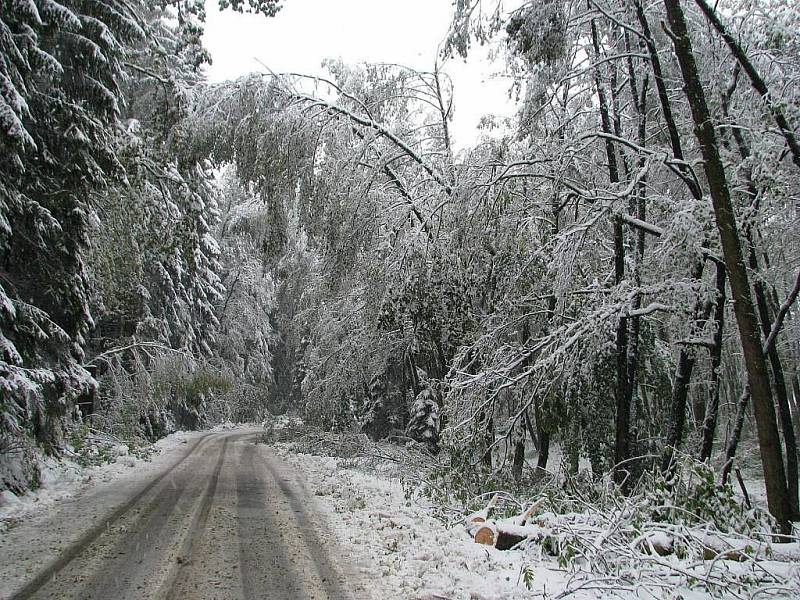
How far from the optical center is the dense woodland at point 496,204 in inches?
273

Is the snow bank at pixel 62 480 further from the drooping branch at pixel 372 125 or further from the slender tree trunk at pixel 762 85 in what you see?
the slender tree trunk at pixel 762 85

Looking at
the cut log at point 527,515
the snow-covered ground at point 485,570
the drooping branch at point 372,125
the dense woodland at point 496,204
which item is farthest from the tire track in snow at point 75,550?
the drooping branch at point 372,125

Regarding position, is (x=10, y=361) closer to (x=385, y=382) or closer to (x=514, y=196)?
(x=514, y=196)

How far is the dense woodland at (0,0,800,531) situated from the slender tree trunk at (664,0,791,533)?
25 mm

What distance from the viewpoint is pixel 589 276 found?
359 inches

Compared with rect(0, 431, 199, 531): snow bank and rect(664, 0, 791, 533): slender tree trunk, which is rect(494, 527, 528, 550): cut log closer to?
rect(664, 0, 791, 533): slender tree trunk

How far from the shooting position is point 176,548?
19.8 feet

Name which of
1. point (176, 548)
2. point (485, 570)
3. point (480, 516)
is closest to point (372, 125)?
point (480, 516)

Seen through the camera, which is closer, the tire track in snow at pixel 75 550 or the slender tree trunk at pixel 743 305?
the tire track in snow at pixel 75 550

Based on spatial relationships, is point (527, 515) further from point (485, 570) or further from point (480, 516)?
point (485, 570)

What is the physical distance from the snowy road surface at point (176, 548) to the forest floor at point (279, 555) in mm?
18

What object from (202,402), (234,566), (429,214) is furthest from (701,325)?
(202,402)

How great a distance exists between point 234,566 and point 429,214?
21.2ft

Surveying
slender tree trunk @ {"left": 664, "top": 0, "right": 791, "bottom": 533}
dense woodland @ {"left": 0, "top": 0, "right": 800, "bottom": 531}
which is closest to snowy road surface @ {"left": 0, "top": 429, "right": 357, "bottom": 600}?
dense woodland @ {"left": 0, "top": 0, "right": 800, "bottom": 531}
